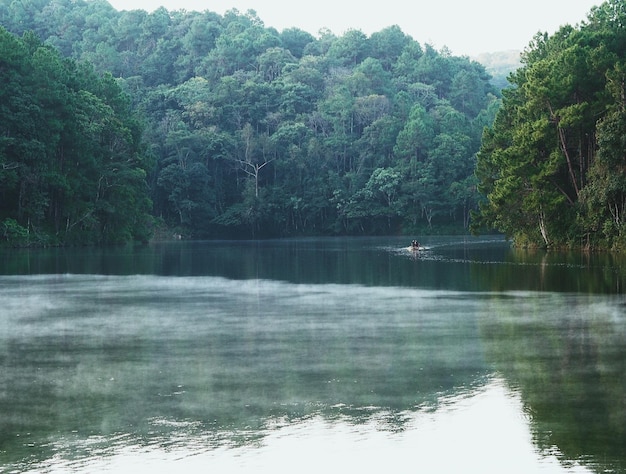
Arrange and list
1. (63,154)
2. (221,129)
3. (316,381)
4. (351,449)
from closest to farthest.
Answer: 1. (351,449)
2. (316,381)
3. (63,154)
4. (221,129)

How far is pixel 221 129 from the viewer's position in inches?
4761

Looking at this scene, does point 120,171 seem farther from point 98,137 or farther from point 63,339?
point 63,339

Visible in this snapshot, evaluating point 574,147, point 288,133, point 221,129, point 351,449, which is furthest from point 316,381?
point 221,129

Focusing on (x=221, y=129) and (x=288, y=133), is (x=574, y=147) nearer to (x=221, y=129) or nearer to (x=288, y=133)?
(x=288, y=133)

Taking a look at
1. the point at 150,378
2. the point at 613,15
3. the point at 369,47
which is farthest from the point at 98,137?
the point at 369,47

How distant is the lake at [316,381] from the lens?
1027cm

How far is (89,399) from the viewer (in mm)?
13164

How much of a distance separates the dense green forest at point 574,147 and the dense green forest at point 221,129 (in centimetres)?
3254

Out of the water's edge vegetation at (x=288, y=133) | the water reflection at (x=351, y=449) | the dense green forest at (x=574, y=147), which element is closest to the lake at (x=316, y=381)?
the water reflection at (x=351, y=449)

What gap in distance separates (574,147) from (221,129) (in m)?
70.0

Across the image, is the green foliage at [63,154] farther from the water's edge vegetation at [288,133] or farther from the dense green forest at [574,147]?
the dense green forest at [574,147]

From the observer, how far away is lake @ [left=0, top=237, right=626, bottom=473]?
1027 cm

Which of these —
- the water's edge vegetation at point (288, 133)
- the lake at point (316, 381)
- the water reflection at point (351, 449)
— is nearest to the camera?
the water reflection at point (351, 449)

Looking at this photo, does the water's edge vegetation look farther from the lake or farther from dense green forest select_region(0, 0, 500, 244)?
the lake
